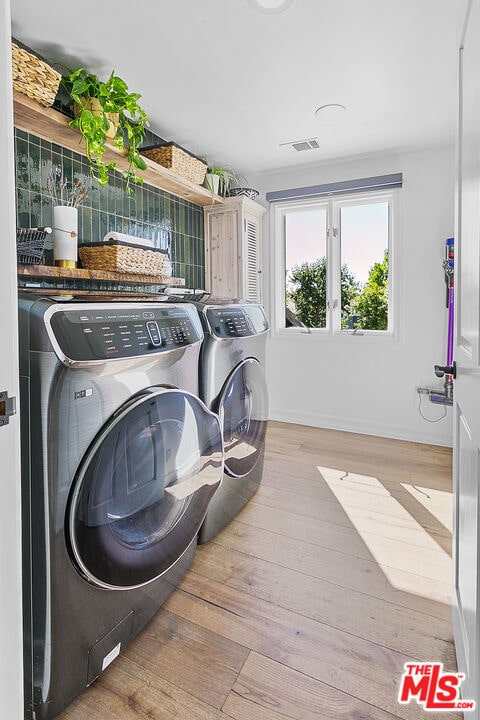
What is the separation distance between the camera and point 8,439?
722 mm

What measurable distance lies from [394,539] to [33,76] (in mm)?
2547

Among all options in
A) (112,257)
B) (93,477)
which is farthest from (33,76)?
(93,477)

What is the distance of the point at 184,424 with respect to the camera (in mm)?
1401

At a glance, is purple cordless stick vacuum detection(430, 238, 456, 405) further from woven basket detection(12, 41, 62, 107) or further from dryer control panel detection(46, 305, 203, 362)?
woven basket detection(12, 41, 62, 107)

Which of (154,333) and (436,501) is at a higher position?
(154,333)

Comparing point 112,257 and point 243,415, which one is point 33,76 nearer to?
point 112,257

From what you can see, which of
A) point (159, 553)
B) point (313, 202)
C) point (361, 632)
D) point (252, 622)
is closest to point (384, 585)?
point (361, 632)

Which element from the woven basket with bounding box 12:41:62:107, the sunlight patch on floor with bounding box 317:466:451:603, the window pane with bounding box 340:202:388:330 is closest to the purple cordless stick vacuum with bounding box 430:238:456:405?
the window pane with bounding box 340:202:388:330

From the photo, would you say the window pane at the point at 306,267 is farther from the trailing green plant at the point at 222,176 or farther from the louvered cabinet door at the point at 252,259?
the trailing green plant at the point at 222,176

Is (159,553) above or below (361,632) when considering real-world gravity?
above

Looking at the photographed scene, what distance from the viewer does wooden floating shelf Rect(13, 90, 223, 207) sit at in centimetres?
175

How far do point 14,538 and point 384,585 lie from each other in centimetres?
141

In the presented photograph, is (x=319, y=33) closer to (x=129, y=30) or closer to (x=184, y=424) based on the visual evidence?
(x=129, y=30)
